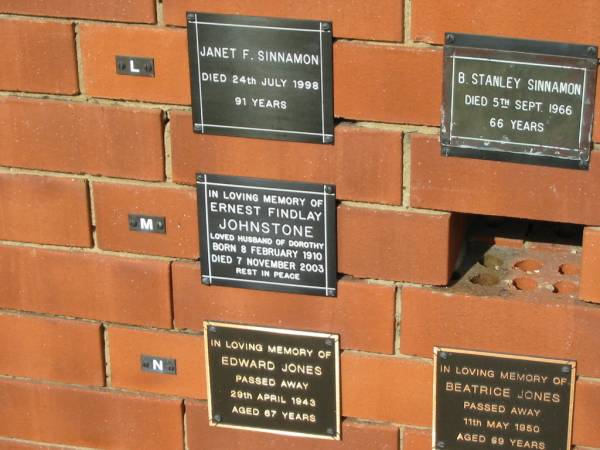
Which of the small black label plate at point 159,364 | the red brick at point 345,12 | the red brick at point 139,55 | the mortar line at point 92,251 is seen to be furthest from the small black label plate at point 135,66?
the small black label plate at point 159,364

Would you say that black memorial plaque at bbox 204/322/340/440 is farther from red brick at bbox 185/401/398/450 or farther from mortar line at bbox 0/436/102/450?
mortar line at bbox 0/436/102/450

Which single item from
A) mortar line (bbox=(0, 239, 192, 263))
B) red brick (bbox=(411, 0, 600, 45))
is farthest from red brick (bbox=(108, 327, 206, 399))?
red brick (bbox=(411, 0, 600, 45))

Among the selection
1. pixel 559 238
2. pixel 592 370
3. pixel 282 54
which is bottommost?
pixel 592 370

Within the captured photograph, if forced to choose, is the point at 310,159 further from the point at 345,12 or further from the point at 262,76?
the point at 345,12

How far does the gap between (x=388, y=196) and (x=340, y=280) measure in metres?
0.27

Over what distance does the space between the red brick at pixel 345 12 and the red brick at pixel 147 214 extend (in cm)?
51

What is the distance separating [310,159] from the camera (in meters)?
3.45

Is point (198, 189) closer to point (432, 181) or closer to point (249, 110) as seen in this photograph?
point (249, 110)

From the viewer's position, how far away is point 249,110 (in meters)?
3.44

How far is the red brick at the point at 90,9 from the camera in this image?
135 inches

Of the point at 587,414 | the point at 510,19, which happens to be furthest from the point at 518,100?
the point at 587,414

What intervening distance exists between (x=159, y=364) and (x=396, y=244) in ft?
2.55

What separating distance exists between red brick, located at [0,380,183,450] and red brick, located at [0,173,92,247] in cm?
47

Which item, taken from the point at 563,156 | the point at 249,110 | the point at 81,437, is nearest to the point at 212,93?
the point at 249,110
